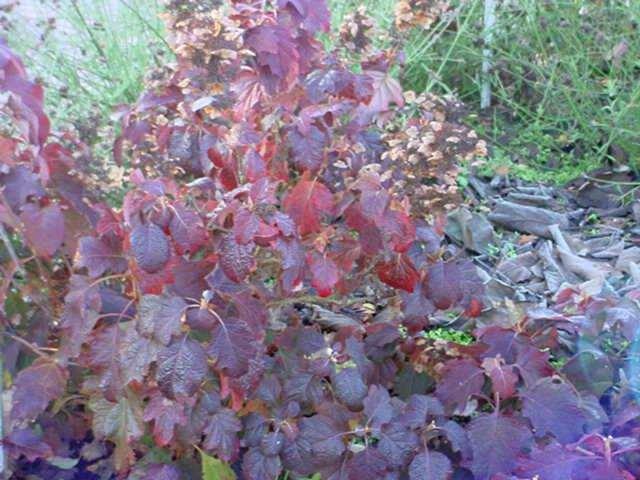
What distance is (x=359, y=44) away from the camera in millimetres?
2516

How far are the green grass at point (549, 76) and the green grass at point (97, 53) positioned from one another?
0.88 metres

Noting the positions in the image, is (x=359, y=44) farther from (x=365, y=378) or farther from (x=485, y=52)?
(x=485, y=52)

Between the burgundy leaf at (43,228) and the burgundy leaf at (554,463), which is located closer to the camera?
the burgundy leaf at (554,463)

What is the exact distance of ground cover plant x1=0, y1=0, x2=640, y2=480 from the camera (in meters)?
2.10

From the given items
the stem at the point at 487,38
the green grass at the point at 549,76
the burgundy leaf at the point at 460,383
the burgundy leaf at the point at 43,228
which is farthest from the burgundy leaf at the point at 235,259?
the stem at the point at 487,38

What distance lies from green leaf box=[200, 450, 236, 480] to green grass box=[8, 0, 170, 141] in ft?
6.28

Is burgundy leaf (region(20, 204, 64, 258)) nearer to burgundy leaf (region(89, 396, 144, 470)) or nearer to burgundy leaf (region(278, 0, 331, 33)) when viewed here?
burgundy leaf (region(89, 396, 144, 470))

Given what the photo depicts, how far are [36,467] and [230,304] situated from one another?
86 centimetres

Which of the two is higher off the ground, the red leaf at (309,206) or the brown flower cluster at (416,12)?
the brown flower cluster at (416,12)

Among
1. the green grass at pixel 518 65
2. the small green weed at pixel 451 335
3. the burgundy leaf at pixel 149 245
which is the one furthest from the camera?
the green grass at pixel 518 65

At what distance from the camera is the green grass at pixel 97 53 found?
4137 mm

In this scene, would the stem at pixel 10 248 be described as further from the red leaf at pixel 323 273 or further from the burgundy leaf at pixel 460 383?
the burgundy leaf at pixel 460 383

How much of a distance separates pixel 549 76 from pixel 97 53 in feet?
6.71

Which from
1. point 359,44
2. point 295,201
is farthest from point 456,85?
point 295,201
